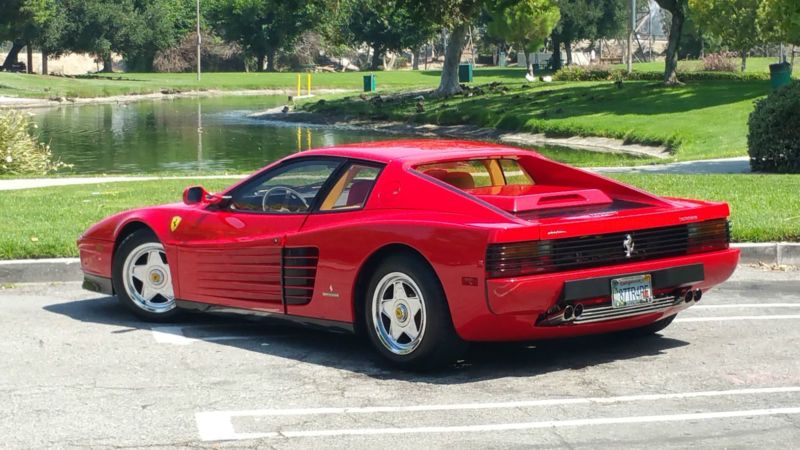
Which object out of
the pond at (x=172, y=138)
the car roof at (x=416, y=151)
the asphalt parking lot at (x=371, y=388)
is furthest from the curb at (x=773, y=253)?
the pond at (x=172, y=138)

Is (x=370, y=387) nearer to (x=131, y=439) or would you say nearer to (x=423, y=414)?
(x=423, y=414)

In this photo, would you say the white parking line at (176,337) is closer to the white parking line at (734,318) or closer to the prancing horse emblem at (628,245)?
the prancing horse emblem at (628,245)

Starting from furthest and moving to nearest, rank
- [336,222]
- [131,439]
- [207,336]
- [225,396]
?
[207,336] → [336,222] → [225,396] → [131,439]

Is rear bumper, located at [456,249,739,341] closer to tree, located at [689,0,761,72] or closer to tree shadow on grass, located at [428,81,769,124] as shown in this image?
tree shadow on grass, located at [428,81,769,124]

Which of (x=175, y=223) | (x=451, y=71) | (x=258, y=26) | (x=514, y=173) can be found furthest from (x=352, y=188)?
(x=258, y=26)

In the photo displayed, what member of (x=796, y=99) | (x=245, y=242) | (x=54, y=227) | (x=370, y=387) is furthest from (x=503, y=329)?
(x=796, y=99)

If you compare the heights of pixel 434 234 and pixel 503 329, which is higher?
pixel 434 234

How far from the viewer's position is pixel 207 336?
8875mm

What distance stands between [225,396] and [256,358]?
3.44ft

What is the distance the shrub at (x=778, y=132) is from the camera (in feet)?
66.9

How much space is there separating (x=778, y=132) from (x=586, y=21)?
237 ft

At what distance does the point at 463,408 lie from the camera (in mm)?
6766

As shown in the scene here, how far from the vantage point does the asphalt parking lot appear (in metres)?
6.24

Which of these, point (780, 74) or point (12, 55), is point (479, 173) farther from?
point (12, 55)
